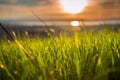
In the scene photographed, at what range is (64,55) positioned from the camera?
1.99m

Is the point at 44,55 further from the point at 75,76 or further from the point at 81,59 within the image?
the point at 75,76

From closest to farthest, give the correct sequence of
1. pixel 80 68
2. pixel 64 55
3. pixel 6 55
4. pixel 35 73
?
pixel 35 73, pixel 80 68, pixel 64 55, pixel 6 55

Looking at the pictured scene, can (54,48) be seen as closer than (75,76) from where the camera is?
No

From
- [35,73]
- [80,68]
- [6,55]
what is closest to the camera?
[35,73]

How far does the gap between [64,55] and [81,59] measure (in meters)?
0.15

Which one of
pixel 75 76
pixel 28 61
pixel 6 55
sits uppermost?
pixel 6 55

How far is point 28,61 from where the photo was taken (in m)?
1.74

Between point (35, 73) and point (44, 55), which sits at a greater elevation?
point (44, 55)

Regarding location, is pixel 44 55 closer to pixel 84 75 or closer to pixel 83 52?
pixel 83 52

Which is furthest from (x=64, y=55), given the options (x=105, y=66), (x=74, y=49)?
(x=105, y=66)

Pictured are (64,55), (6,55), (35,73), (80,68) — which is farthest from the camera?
(6,55)

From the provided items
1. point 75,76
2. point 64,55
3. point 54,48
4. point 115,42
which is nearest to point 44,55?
point 64,55

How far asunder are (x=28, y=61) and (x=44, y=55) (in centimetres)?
32

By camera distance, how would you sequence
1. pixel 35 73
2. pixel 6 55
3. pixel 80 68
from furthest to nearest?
pixel 6 55
pixel 80 68
pixel 35 73
